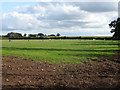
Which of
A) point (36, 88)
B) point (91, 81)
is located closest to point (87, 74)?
point (91, 81)

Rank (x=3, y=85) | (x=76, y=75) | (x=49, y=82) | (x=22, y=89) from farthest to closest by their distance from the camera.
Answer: (x=76, y=75), (x=49, y=82), (x=3, y=85), (x=22, y=89)

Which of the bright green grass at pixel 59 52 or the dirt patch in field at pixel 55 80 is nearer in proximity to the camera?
the dirt patch in field at pixel 55 80

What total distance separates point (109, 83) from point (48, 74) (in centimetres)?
327

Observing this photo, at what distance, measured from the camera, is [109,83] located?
8922 mm

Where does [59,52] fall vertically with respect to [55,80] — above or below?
above

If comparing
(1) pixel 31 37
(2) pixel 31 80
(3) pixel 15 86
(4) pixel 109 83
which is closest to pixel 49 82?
(2) pixel 31 80

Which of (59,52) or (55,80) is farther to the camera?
(59,52)

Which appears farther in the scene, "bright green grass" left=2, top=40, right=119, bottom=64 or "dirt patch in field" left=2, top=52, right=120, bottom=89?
"bright green grass" left=2, top=40, right=119, bottom=64

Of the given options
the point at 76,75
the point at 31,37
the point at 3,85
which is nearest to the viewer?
the point at 3,85

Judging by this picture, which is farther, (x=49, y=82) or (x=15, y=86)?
(x=49, y=82)

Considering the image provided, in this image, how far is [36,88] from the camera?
7980 mm

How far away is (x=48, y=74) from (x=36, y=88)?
2624 millimetres

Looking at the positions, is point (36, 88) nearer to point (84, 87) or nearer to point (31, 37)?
point (84, 87)

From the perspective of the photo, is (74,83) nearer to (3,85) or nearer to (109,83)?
(109,83)
